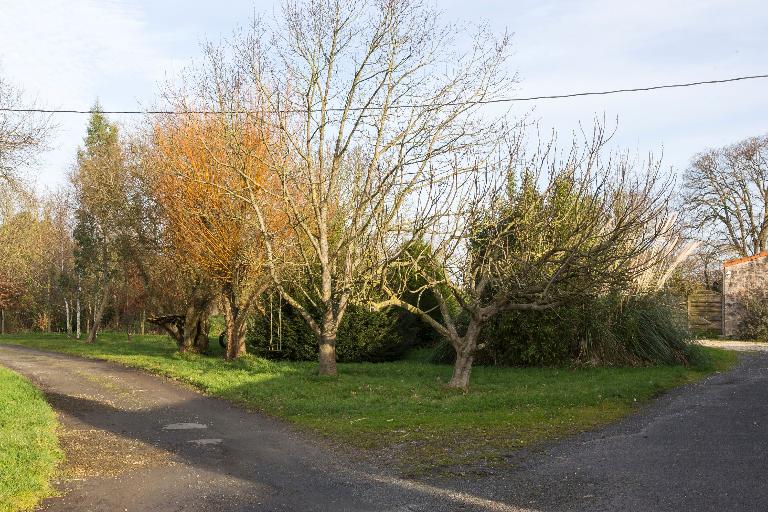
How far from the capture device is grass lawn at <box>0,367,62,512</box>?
21.7ft

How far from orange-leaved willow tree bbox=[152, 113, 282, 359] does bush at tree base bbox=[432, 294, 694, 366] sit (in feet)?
21.8

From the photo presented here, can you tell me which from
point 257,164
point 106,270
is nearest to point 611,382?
point 257,164

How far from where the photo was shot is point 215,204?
19.0 m

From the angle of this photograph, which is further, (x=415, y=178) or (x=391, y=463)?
(x=415, y=178)

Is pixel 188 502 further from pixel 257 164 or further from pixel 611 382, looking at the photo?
pixel 257 164

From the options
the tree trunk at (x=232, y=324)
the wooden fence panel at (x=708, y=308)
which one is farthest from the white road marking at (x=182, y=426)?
the wooden fence panel at (x=708, y=308)

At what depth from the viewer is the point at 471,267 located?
1459 cm

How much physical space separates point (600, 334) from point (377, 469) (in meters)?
11.7

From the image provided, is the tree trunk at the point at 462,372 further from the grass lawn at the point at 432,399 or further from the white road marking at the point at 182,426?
the white road marking at the point at 182,426

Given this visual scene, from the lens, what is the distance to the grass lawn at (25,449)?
21.7 feet

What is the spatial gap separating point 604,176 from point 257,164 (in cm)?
920

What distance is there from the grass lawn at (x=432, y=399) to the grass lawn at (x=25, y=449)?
3380 mm

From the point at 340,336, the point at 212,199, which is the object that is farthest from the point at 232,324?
the point at 212,199

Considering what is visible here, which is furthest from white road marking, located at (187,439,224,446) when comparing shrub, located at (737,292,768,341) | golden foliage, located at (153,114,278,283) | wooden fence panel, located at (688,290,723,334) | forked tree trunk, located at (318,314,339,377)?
wooden fence panel, located at (688,290,723,334)
